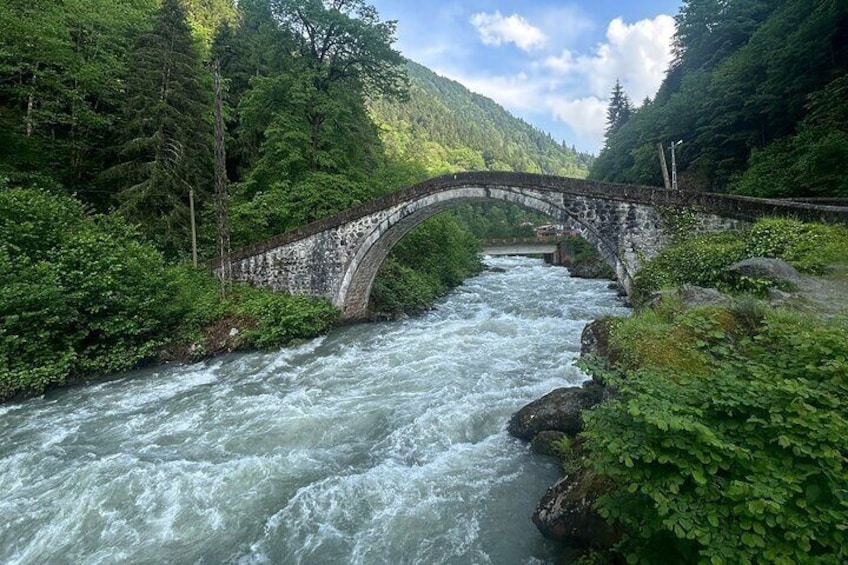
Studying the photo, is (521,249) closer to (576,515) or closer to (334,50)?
(334,50)

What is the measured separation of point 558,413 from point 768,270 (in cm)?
347

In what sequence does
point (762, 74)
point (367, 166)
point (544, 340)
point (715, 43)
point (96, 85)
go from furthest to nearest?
1. point (715, 43)
2. point (367, 166)
3. point (762, 74)
4. point (96, 85)
5. point (544, 340)

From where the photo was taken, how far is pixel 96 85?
1475 cm

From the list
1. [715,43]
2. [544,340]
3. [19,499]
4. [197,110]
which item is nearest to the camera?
[19,499]

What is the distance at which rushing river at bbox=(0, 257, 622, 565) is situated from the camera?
4.32 metres

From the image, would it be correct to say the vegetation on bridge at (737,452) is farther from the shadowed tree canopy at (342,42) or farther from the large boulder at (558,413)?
the shadowed tree canopy at (342,42)

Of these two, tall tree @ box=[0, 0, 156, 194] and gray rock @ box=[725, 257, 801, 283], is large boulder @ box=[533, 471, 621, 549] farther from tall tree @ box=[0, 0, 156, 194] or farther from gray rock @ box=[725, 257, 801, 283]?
tall tree @ box=[0, 0, 156, 194]

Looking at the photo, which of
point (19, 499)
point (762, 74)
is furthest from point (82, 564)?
point (762, 74)

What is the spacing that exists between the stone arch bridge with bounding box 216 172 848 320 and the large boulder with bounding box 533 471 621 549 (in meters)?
6.98

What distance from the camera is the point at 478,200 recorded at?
13.0 metres

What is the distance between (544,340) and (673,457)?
8711 mm

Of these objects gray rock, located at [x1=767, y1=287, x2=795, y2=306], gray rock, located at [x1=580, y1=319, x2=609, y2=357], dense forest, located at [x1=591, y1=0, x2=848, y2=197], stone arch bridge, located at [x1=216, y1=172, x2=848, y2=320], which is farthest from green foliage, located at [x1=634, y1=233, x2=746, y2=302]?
dense forest, located at [x1=591, y1=0, x2=848, y2=197]

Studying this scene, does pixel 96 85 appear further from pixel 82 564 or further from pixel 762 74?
pixel 762 74

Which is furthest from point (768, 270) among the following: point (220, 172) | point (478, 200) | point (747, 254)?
point (220, 172)
